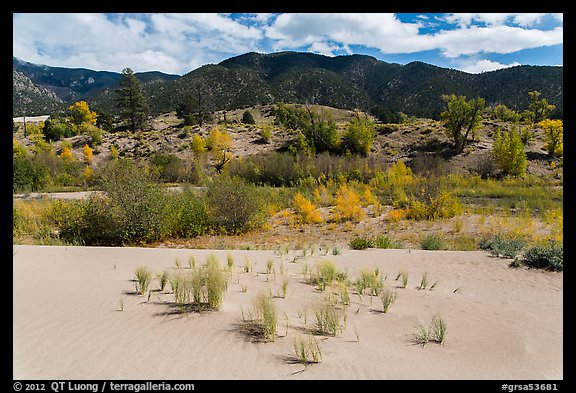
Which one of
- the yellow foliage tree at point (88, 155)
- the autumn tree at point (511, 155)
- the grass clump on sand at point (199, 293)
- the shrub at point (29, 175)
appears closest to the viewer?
the grass clump on sand at point (199, 293)

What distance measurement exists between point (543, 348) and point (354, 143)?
40.6 m

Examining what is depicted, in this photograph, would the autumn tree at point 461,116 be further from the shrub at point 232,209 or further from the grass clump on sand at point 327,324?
the grass clump on sand at point 327,324

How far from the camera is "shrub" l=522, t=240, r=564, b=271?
9.08 meters

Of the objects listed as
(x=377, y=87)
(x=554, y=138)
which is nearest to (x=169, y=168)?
(x=554, y=138)

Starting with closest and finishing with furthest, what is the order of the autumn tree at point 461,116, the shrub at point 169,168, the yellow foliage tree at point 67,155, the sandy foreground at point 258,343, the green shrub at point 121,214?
the sandy foreground at point 258,343
the green shrub at point 121,214
the shrub at point 169,168
the yellow foliage tree at point 67,155
the autumn tree at point 461,116

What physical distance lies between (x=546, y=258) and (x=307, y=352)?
8.13 meters

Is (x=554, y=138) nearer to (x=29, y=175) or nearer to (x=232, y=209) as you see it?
(x=232, y=209)

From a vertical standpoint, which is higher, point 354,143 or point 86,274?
point 354,143

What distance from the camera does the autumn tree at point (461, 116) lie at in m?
42.4

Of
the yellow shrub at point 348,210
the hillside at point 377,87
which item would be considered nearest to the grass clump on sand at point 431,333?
the yellow shrub at point 348,210

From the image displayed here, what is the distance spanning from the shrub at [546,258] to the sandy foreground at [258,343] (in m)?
1.19

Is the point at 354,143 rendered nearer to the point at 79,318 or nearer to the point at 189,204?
the point at 189,204

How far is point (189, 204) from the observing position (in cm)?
1558
